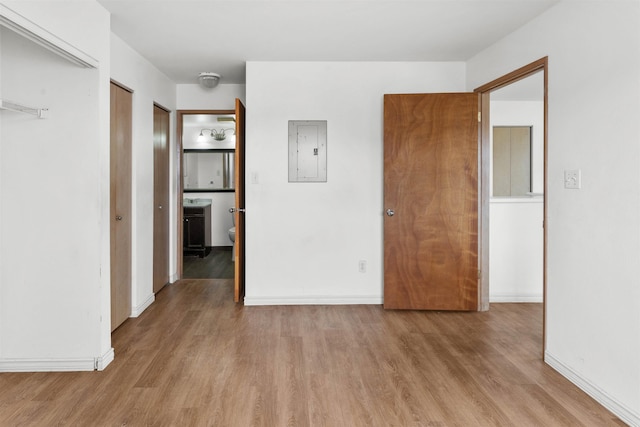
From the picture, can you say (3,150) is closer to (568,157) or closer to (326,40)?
(326,40)

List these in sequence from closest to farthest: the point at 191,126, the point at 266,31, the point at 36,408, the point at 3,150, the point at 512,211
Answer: the point at 36,408, the point at 3,150, the point at 266,31, the point at 512,211, the point at 191,126

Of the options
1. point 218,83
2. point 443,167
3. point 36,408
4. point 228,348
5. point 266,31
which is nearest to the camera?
point 36,408

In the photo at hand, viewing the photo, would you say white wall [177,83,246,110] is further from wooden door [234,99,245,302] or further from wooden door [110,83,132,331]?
wooden door [110,83,132,331]

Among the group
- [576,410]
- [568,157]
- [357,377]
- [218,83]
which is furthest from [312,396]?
[218,83]

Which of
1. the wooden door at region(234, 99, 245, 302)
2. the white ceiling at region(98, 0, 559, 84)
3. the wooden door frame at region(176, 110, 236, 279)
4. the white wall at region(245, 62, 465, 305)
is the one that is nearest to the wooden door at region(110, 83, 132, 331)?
the white ceiling at region(98, 0, 559, 84)

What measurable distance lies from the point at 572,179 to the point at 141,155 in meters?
3.45

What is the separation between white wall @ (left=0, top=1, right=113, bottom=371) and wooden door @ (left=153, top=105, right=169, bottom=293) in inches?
66.3

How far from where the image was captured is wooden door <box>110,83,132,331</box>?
3.21 meters

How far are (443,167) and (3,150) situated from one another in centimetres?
330

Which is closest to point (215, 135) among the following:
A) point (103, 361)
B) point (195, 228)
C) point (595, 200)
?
point (195, 228)

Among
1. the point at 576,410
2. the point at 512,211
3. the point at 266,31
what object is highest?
the point at 266,31

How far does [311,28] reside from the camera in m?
3.07

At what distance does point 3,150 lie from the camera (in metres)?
2.44

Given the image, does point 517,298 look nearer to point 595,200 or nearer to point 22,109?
point 595,200
